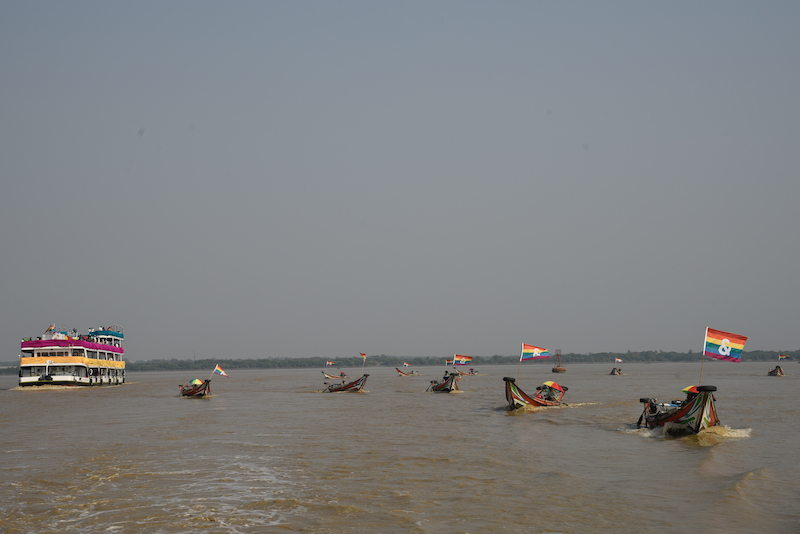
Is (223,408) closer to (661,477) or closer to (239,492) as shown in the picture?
(239,492)

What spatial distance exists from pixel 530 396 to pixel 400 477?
18382 mm

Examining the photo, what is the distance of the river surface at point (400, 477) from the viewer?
10531 millimetres

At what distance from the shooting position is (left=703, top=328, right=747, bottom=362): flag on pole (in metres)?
20.1

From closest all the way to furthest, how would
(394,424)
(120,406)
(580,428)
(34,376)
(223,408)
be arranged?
(580,428), (394,424), (223,408), (120,406), (34,376)

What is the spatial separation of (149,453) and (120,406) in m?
22.0

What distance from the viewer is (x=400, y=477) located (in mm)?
14258

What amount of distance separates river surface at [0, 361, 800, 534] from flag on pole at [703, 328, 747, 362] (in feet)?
8.79

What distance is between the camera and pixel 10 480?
46.4ft

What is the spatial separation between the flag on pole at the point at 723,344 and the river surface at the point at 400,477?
8.79 ft

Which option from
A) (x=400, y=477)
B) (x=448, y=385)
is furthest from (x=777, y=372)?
(x=400, y=477)

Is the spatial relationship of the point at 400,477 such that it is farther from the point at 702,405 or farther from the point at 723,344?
the point at 723,344

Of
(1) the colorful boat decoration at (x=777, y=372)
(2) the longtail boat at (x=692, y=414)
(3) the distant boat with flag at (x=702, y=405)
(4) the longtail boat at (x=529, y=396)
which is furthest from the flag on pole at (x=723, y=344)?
(1) the colorful boat decoration at (x=777, y=372)

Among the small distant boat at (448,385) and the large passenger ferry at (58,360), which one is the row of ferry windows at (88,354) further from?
the small distant boat at (448,385)

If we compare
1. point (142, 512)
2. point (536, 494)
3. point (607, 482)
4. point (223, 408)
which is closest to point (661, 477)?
point (607, 482)
